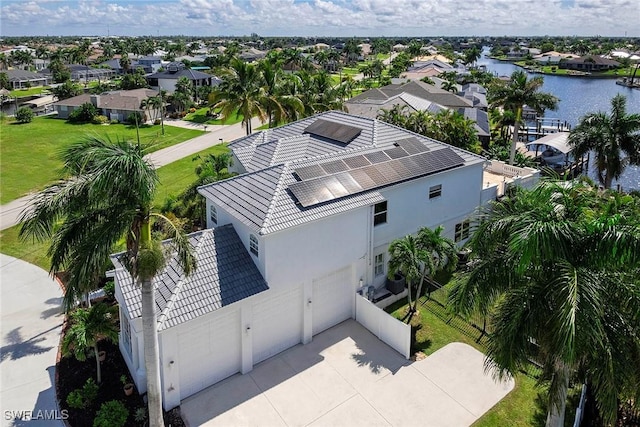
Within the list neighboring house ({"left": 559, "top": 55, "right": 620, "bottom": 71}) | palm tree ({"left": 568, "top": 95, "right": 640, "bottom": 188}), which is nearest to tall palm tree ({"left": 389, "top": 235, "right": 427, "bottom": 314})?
palm tree ({"left": 568, "top": 95, "right": 640, "bottom": 188})

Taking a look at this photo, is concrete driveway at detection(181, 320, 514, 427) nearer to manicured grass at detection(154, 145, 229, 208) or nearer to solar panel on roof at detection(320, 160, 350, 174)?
solar panel on roof at detection(320, 160, 350, 174)

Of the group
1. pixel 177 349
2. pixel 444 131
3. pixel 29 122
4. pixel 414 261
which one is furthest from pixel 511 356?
pixel 29 122

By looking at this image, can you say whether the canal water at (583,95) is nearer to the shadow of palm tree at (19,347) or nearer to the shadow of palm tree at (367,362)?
the shadow of palm tree at (367,362)

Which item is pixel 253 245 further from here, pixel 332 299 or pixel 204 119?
pixel 204 119

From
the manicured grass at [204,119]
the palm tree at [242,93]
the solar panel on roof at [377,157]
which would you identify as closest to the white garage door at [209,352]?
the solar panel on roof at [377,157]

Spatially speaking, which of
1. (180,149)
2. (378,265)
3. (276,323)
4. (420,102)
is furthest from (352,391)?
(180,149)

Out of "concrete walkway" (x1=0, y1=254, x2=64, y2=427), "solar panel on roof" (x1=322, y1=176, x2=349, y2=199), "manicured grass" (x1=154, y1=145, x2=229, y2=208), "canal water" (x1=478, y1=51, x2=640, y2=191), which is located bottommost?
"canal water" (x1=478, y1=51, x2=640, y2=191)

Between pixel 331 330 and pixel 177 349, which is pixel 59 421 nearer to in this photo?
pixel 177 349
